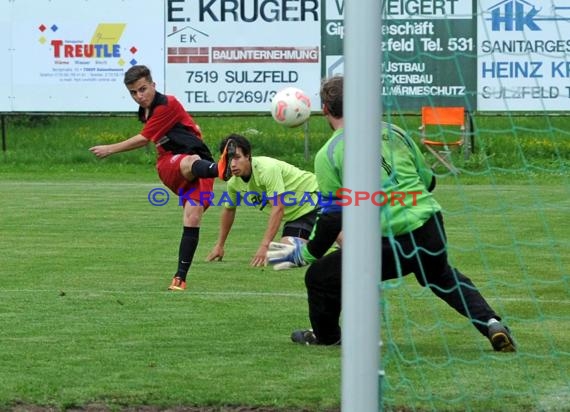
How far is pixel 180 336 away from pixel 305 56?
683 inches

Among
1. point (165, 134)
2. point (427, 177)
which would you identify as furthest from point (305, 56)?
point (427, 177)

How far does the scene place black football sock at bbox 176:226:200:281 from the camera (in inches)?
424

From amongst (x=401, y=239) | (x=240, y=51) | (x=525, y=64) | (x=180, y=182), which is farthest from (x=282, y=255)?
(x=240, y=51)

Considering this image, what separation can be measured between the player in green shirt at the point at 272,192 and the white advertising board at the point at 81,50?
13918mm

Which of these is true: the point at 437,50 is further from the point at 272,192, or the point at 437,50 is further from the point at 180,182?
the point at 180,182

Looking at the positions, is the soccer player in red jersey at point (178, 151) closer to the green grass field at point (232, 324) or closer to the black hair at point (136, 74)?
the black hair at point (136, 74)

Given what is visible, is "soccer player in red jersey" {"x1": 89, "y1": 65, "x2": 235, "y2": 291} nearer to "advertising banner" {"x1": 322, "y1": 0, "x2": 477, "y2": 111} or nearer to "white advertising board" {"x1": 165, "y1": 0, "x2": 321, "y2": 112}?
"advertising banner" {"x1": 322, "y1": 0, "x2": 477, "y2": 111}

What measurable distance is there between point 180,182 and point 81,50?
50.4 feet

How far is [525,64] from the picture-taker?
78.8 ft

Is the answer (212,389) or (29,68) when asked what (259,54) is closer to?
(29,68)

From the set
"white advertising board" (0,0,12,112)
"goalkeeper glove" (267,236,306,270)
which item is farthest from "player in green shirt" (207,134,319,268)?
"white advertising board" (0,0,12,112)

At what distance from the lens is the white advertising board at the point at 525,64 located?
78.0ft

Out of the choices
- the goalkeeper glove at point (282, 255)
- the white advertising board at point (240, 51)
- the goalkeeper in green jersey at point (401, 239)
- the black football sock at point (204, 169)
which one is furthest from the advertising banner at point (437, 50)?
the goalkeeper in green jersey at point (401, 239)

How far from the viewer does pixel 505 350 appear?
7.75 m
